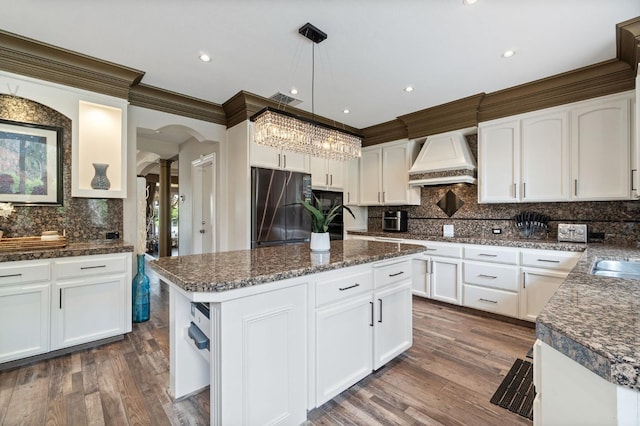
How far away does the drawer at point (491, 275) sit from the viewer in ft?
10.2

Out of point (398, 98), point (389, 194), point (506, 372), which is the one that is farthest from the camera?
point (389, 194)

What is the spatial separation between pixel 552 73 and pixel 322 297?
3272 mm

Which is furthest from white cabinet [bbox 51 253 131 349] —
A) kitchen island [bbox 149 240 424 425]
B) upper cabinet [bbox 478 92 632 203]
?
upper cabinet [bbox 478 92 632 203]

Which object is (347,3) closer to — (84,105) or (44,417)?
(84,105)

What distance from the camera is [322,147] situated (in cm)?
278

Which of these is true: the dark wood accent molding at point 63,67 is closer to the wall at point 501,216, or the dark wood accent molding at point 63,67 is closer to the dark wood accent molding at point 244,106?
the dark wood accent molding at point 244,106

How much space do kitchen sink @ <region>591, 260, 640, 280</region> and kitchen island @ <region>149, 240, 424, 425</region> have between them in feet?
4.54

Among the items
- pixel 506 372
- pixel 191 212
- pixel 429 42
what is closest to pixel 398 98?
pixel 429 42

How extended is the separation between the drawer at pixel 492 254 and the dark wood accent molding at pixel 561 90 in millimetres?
1623

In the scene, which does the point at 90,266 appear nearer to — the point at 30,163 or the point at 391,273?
the point at 30,163

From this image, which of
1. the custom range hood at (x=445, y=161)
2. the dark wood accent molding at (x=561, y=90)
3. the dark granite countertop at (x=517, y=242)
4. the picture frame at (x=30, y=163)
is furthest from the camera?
the custom range hood at (x=445, y=161)

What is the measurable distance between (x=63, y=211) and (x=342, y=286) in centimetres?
289

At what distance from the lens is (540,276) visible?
2.92m

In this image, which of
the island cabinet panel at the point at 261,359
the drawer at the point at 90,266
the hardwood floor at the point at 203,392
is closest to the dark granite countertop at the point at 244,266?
the island cabinet panel at the point at 261,359
